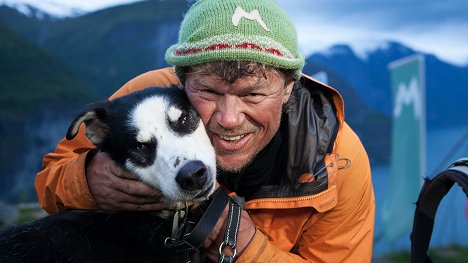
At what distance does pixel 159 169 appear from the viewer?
231 cm

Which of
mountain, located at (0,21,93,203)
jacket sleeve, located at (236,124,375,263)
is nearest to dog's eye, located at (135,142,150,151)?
jacket sleeve, located at (236,124,375,263)

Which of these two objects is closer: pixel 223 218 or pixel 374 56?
pixel 223 218

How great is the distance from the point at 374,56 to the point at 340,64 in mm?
463

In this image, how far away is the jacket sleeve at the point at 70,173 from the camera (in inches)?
99.5

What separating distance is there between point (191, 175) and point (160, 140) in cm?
27

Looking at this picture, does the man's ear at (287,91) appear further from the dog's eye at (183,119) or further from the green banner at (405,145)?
the green banner at (405,145)

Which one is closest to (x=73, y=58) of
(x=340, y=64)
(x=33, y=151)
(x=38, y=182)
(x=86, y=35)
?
(x=86, y=35)

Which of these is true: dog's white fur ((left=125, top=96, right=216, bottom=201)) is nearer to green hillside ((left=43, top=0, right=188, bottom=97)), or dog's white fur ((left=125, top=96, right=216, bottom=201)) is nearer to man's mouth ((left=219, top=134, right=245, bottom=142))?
man's mouth ((left=219, top=134, right=245, bottom=142))

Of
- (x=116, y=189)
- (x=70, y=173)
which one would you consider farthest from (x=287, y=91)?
(x=70, y=173)

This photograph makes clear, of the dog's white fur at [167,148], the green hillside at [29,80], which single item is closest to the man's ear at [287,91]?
the dog's white fur at [167,148]

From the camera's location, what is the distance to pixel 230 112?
2309mm

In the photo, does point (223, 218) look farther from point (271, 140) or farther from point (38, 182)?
point (38, 182)

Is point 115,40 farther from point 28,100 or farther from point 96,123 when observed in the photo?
point 96,123

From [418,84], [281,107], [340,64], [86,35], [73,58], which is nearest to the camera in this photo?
[281,107]
